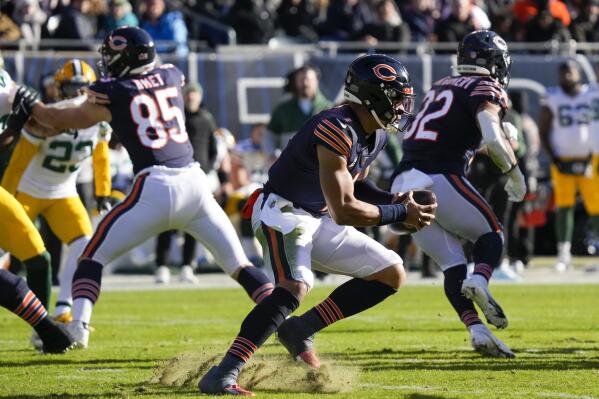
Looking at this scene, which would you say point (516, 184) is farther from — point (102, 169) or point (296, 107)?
point (296, 107)

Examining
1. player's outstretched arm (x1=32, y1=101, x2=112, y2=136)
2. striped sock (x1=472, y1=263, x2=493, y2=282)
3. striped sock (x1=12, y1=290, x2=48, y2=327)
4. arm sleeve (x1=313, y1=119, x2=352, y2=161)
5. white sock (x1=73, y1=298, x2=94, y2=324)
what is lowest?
white sock (x1=73, y1=298, x2=94, y2=324)

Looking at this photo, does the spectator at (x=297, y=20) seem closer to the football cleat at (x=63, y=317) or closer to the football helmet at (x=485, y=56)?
the football cleat at (x=63, y=317)

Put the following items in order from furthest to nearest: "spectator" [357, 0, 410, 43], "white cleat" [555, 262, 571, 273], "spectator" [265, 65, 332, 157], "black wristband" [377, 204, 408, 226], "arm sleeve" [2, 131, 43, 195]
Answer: "spectator" [357, 0, 410, 43] < "white cleat" [555, 262, 571, 273] < "spectator" [265, 65, 332, 157] < "arm sleeve" [2, 131, 43, 195] < "black wristband" [377, 204, 408, 226]

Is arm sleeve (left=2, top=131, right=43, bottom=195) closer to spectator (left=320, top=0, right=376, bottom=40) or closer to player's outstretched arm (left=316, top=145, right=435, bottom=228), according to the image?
player's outstretched arm (left=316, top=145, right=435, bottom=228)

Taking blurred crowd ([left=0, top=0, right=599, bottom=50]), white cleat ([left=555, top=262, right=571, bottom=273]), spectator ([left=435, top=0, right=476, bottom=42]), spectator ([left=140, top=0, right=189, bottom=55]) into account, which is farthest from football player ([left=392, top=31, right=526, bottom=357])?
spectator ([left=435, top=0, right=476, bottom=42])

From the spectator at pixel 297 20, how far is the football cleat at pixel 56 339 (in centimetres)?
1021

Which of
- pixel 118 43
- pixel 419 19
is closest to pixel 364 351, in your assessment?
pixel 118 43

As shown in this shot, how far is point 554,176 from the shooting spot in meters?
13.0

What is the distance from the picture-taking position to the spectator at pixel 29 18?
15.1 metres

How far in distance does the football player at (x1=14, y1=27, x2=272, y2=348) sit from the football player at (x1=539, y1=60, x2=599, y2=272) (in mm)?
6557

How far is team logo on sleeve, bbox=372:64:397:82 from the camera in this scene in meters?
5.67

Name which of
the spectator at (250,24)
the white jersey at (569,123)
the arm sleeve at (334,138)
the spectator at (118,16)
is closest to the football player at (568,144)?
the white jersey at (569,123)

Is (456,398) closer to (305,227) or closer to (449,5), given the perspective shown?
(305,227)

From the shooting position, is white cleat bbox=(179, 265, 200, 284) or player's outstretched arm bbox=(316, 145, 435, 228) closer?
player's outstretched arm bbox=(316, 145, 435, 228)
